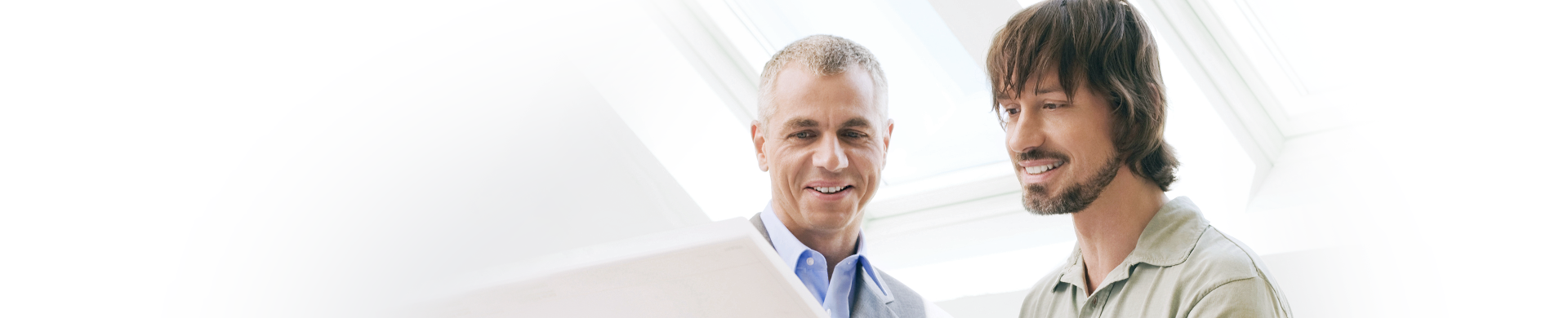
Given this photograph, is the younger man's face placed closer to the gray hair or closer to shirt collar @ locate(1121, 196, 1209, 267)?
shirt collar @ locate(1121, 196, 1209, 267)

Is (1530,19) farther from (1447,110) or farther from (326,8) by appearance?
(326,8)

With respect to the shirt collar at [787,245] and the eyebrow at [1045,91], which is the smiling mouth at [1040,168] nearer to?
the eyebrow at [1045,91]

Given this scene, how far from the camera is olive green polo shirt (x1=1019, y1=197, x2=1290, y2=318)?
110 cm

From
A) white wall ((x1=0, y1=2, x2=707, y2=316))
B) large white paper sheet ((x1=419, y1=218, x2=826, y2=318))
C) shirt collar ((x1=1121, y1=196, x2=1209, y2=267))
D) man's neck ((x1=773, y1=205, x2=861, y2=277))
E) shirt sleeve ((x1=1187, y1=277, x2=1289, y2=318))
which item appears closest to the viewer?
large white paper sheet ((x1=419, y1=218, x2=826, y2=318))

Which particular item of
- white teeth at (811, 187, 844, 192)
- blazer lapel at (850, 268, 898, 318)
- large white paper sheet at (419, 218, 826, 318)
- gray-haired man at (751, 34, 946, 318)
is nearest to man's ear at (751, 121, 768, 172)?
gray-haired man at (751, 34, 946, 318)

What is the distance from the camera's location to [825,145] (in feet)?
5.02

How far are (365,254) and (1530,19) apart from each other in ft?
7.39

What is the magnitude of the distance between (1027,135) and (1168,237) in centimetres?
22

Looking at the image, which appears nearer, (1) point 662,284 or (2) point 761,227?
(1) point 662,284

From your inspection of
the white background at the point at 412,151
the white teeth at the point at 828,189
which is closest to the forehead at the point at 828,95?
the white teeth at the point at 828,189

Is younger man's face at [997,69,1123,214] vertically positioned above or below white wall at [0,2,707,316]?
below

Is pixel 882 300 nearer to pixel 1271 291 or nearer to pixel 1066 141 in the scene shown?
pixel 1066 141

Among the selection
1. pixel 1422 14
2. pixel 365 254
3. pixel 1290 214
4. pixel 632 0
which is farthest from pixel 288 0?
pixel 1422 14

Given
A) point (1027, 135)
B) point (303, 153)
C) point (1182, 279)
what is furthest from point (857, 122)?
point (303, 153)
